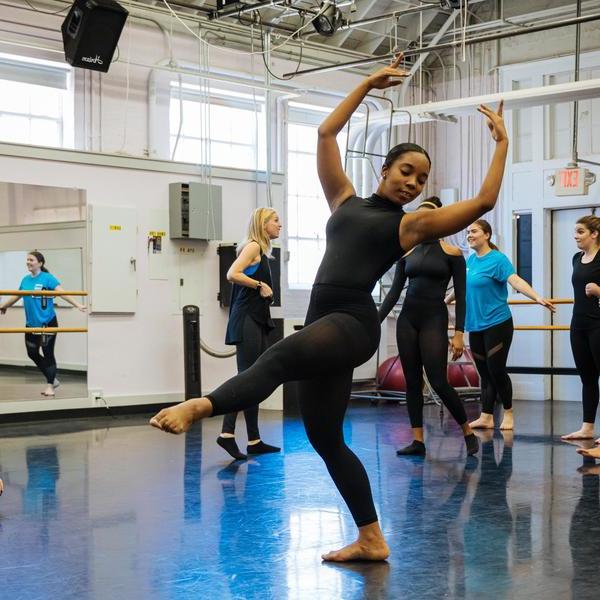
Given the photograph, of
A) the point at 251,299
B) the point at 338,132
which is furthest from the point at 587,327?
the point at 338,132

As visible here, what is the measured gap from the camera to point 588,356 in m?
6.55

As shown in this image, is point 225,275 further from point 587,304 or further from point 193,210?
point 587,304

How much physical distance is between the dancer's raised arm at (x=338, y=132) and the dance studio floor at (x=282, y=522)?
1301 mm

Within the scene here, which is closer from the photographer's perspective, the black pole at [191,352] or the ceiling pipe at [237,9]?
the ceiling pipe at [237,9]

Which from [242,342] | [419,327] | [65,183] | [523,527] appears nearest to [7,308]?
[65,183]

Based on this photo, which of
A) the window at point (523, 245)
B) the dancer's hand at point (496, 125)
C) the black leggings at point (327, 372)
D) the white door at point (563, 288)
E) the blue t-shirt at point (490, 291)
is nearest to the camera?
the black leggings at point (327, 372)

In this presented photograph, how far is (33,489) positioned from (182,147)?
574cm

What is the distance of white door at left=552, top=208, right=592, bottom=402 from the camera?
1073cm

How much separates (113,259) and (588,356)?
4.47 m

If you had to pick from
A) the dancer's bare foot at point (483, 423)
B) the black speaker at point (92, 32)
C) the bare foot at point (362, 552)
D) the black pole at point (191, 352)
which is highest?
the black speaker at point (92, 32)

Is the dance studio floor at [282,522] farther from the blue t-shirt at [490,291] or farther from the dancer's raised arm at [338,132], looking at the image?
the dancer's raised arm at [338,132]

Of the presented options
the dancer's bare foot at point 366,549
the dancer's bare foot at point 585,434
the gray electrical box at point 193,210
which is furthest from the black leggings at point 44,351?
the dancer's bare foot at point 366,549

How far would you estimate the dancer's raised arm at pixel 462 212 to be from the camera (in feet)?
9.94

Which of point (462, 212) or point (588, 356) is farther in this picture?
point (588, 356)
